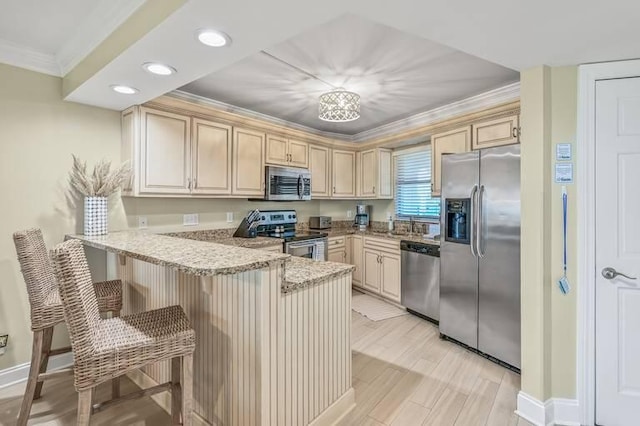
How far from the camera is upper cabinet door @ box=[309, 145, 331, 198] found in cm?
435

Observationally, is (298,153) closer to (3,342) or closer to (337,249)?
(337,249)

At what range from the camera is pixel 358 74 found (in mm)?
2686

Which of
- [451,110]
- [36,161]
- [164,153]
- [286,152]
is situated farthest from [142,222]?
[451,110]

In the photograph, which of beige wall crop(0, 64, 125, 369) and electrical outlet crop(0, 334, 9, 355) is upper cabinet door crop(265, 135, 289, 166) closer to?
beige wall crop(0, 64, 125, 369)

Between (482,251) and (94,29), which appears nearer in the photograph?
(94,29)

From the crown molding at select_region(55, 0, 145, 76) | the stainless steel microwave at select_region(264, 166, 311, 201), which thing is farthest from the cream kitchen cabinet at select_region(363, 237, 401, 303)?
the crown molding at select_region(55, 0, 145, 76)

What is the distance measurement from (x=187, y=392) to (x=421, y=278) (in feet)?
9.10

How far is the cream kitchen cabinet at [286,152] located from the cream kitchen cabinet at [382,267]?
4.82ft

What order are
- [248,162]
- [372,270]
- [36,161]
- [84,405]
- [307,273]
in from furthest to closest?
[372,270] → [248,162] → [36,161] → [307,273] → [84,405]

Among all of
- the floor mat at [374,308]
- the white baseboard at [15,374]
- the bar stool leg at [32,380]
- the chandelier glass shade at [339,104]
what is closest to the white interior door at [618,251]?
the chandelier glass shade at [339,104]

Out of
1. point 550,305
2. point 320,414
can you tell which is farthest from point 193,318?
point 550,305

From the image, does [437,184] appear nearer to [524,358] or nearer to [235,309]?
[524,358]

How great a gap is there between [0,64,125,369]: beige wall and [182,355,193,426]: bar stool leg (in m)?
1.93

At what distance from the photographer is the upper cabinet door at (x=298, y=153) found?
159 inches
